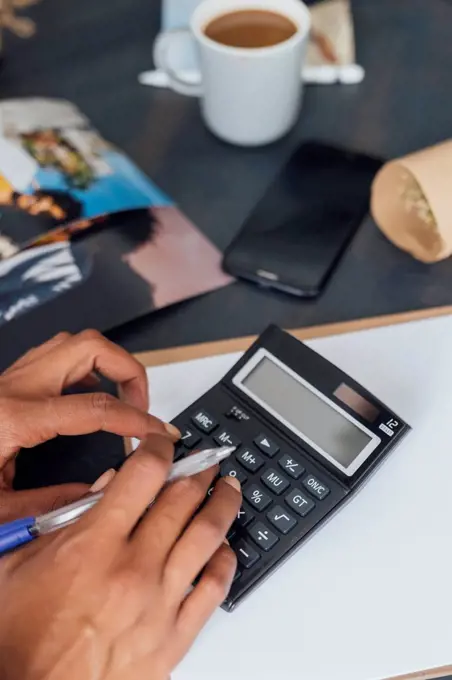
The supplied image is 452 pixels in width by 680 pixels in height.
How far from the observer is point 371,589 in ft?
1.31

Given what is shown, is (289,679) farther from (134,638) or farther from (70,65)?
(70,65)

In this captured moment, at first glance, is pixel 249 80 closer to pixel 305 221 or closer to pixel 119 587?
pixel 305 221

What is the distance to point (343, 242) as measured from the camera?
1.79ft

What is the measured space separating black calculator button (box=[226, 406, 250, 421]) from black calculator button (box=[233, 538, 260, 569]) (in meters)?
0.07

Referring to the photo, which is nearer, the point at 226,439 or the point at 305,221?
the point at 226,439

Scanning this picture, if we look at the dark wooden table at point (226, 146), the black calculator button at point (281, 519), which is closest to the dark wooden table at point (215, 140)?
the dark wooden table at point (226, 146)

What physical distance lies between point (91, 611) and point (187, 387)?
0.54ft

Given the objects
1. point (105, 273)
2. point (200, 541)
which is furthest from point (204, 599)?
point (105, 273)

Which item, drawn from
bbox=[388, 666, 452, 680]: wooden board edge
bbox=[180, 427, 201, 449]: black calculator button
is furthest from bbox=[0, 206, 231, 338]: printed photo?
bbox=[388, 666, 452, 680]: wooden board edge

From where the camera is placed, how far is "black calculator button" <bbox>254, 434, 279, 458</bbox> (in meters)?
0.43

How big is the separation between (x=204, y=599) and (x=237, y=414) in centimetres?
11

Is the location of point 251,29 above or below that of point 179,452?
above

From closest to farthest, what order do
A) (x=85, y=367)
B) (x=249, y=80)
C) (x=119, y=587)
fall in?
(x=119, y=587), (x=85, y=367), (x=249, y=80)

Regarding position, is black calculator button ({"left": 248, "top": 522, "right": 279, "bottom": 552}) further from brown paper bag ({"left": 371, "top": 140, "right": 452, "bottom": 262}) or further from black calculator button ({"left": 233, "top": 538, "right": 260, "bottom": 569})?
brown paper bag ({"left": 371, "top": 140, "right": 452, "bottom": 262})
